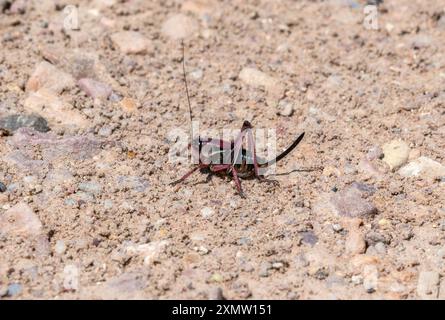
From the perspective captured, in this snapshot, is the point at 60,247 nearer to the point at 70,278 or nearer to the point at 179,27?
the point at 70,278

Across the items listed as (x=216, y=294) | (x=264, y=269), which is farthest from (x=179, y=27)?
(x=216, y=294)

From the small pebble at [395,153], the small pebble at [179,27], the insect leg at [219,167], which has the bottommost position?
the insect leg at [219,167]

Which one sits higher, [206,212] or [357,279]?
[206,212]

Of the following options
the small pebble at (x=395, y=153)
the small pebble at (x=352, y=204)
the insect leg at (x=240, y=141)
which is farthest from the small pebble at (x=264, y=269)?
the small pebble at (x=395, y=153)

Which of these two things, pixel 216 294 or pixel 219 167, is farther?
pixel 219 167

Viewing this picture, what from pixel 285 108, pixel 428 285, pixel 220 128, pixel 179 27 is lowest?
pixel 428 285

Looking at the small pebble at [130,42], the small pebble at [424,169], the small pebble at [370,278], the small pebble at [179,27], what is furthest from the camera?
the small pebble at [179,27]

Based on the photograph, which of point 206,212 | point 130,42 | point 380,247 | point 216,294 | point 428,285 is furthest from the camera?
point 130,42

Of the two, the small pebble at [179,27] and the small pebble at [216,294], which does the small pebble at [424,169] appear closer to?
the small pebble at [216,294]
